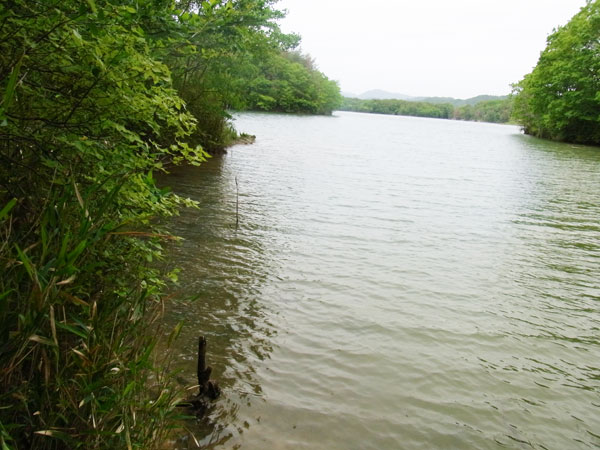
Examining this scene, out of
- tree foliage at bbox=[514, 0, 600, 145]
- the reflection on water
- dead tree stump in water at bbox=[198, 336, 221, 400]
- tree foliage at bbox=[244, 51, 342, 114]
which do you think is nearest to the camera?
dead tree stump in water at bbox=[198, 336, 221, 400]

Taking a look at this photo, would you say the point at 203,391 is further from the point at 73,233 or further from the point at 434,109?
the point at 434,109

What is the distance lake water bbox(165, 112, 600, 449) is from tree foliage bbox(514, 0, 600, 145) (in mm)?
36198

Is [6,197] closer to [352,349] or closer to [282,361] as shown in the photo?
[282,361]

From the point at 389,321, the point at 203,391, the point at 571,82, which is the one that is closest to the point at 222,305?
the point at 203,391

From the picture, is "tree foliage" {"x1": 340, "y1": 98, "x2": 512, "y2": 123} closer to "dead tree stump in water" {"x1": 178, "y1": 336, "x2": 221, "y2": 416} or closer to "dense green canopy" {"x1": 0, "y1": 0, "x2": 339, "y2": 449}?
"dead tree stump in water" {"x1": 178, "y1": 336, "x2": 221, "y2": 416}

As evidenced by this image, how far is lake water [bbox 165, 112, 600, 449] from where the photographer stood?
343cm

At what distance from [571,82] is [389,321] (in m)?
47.8

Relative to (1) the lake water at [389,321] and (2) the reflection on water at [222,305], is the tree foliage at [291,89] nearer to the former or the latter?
(1) the lake water at [389,321]

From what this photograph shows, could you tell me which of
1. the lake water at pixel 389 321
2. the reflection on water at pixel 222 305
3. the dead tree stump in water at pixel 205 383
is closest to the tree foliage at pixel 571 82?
the lake water at pixel 389 321

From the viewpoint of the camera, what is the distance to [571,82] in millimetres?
41625

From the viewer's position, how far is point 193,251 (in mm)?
6805

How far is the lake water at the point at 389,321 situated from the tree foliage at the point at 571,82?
119 feet

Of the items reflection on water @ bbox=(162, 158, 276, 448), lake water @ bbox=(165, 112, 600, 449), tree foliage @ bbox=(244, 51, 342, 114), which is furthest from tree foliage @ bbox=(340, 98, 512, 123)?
reflection on water @ bbox=(162, 158, 276, 448)

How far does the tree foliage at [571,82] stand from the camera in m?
39.6
